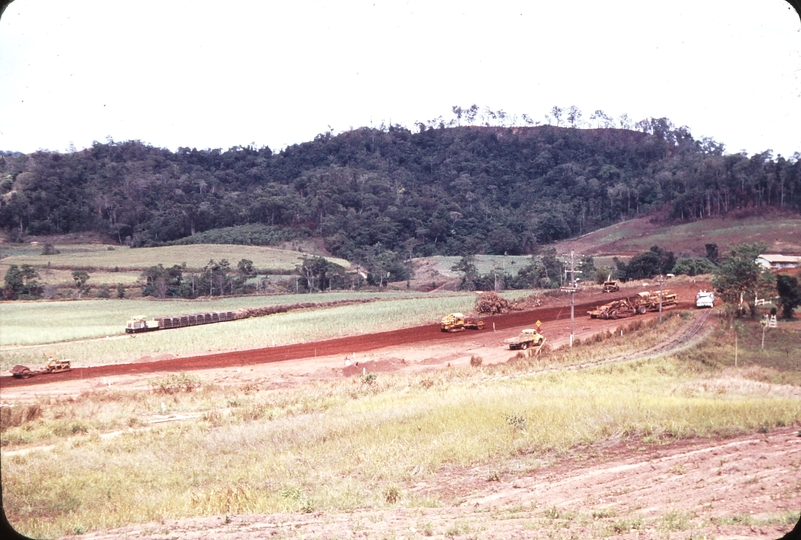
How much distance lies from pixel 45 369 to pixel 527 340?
748 inches

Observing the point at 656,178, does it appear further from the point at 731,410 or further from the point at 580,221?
the point at 731,410

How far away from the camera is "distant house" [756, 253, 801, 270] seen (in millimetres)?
27234

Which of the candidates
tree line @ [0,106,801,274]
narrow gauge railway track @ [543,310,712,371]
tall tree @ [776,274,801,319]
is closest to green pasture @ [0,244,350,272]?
tree line @ [0,106,801,274]

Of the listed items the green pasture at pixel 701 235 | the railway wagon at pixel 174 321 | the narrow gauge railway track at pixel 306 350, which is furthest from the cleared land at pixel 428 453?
the green pasture at pixel 701 235

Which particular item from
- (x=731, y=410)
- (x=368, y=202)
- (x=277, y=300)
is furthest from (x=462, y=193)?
(x=731, y=410)

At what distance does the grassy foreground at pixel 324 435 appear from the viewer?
11.1 m

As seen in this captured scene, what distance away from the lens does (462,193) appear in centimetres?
5100

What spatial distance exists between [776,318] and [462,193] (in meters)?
29.0

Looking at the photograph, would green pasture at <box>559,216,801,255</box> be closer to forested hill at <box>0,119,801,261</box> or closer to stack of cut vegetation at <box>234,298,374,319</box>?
forested hill at <box>0,119,801,261</box>

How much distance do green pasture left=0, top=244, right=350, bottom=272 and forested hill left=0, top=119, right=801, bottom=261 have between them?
91cm

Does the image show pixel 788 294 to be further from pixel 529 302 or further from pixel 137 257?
pixel 137 257

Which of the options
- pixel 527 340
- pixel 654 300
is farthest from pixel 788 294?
pixel 527 340

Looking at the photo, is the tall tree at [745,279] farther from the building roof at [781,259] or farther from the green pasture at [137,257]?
the green pasture at [137,257]

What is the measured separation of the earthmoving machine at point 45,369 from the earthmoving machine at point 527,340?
17839mm
